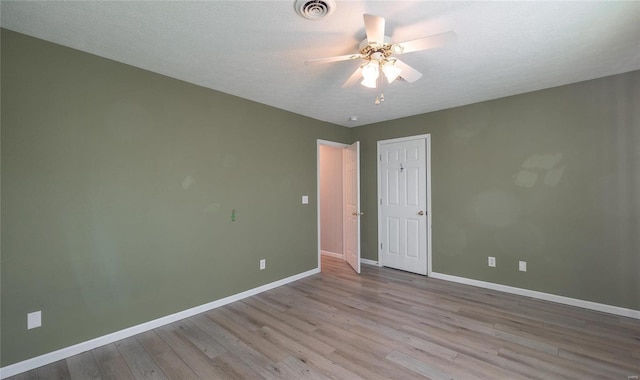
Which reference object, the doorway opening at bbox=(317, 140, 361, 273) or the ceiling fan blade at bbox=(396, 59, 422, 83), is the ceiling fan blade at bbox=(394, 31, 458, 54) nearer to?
the ceiling fan blade at bbox=(396, 59, 422, 83)

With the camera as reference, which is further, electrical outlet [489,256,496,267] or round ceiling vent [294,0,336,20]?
electrical outlet [489,256,496,267]

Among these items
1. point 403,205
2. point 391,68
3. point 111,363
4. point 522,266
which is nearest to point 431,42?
point 391,68

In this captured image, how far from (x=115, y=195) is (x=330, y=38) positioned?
7.47 feet

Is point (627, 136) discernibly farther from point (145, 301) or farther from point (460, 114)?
point (145, 301)

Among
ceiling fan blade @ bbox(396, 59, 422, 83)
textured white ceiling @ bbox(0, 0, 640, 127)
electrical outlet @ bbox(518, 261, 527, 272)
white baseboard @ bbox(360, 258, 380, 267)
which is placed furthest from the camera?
white baseboard @ bbox(360, 258, 380, 267)

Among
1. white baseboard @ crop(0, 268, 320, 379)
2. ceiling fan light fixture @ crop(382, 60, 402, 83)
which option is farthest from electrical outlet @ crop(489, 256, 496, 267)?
white baseboard @ crop(0, 268, 320, 379)

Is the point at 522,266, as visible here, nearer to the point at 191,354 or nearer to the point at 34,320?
the point at 191,354

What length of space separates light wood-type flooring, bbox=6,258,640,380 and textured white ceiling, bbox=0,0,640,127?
97.3 inches

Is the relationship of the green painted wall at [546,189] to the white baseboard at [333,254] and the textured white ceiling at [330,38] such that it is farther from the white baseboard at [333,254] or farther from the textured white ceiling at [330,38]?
the white baseboard at [333,254]

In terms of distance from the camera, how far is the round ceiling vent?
1668 millimetres

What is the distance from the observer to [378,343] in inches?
93.5

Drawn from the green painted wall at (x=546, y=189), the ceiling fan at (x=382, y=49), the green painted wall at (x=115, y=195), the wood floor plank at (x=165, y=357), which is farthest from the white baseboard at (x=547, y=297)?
the wood floor plank at (x=165, y=357)

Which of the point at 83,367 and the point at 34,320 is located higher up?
the point at 34,320

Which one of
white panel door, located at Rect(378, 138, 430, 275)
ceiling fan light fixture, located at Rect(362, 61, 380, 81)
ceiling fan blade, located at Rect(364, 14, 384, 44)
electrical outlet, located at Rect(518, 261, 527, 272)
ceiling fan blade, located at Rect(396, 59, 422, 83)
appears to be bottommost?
Result: electrical outlet, located at Rect(518, 261, 527, 272)
